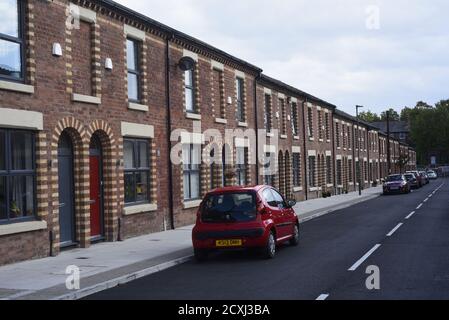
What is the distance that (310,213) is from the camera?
24.4m

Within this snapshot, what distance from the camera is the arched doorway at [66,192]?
13.9 meters

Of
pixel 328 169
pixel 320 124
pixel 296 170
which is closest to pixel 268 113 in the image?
pixel 296 170

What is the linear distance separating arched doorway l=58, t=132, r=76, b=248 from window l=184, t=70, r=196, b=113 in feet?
22.3

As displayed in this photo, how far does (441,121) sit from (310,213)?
351 ft

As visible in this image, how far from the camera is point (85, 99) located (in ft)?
47.2

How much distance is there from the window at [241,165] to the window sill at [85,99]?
10.7m

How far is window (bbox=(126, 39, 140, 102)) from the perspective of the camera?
1684 centimetres

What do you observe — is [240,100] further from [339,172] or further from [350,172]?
[350,172]

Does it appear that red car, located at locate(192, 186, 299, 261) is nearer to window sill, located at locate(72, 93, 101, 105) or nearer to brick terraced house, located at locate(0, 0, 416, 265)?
brick terraced house, located at locate(0, 0, 416, 265)

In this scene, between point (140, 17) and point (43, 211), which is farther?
point (140, 17)

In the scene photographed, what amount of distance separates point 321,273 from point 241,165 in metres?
15.2

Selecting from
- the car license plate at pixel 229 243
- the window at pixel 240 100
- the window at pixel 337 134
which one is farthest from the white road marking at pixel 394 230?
the window at pixel 337 134
